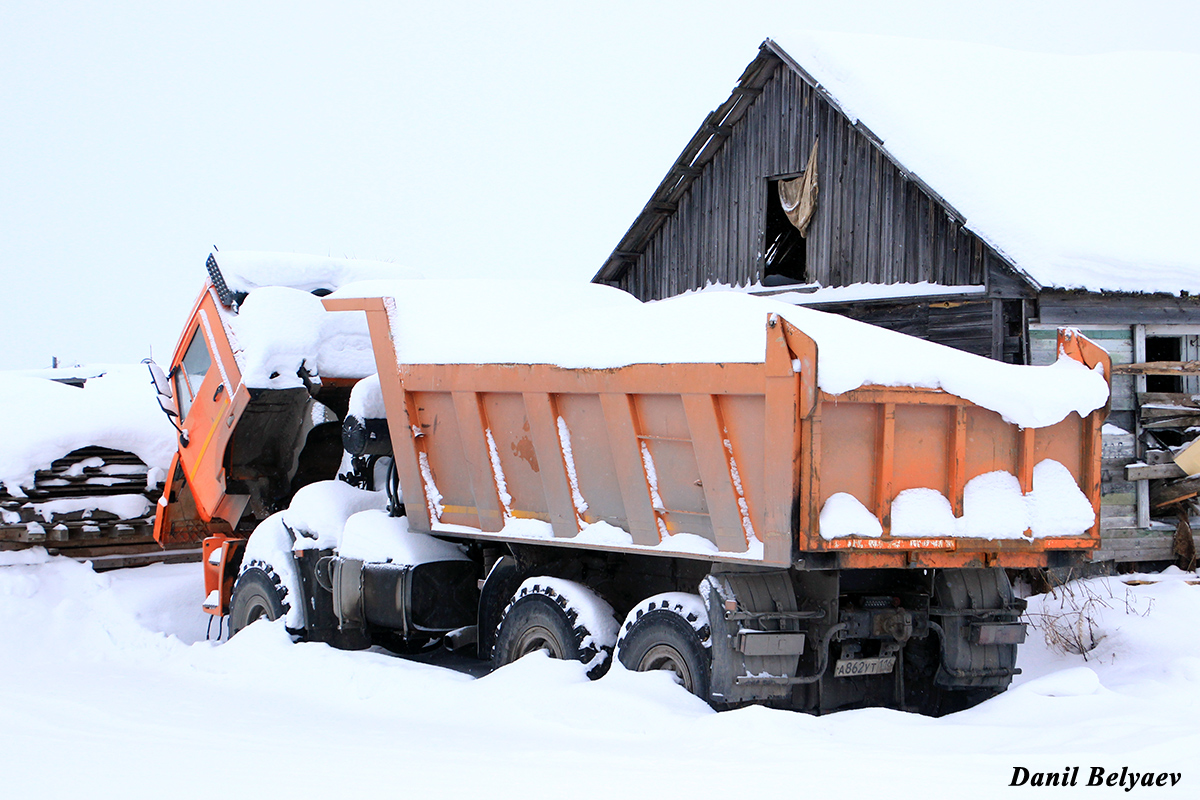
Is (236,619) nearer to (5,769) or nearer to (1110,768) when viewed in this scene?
(5,769)

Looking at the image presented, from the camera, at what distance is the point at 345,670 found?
751 cm

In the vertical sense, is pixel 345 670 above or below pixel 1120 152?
below

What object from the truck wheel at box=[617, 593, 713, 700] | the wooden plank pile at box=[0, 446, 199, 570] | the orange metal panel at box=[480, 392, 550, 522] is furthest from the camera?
the wooden plank pile at box=[0, 446, 199, 570]

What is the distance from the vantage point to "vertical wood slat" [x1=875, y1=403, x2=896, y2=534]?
18.8 feet

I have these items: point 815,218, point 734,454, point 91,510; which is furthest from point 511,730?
point 815,218

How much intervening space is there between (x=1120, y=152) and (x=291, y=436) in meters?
11.3

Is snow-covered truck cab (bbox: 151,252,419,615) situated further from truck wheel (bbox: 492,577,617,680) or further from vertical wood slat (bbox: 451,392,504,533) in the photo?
truck wheel (bbox: 492,577,617,680)

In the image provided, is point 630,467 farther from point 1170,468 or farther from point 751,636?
point 1170,468


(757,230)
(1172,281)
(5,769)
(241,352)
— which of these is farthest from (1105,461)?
(5,769)

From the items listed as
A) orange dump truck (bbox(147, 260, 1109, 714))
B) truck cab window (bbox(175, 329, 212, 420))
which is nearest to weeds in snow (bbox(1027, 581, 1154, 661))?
orange dump truck (bbox(147, 260, 1109, 714))

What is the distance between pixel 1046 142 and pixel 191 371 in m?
10.6

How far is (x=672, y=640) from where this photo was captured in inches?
246

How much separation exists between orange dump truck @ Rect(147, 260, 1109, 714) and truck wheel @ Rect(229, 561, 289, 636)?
1082mm

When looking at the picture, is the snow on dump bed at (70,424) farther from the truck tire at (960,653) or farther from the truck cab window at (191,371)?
the truck tire at (960,653)
